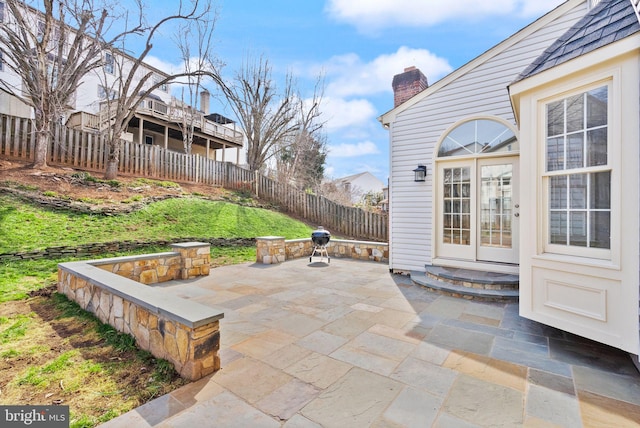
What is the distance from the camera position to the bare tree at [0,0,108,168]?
7.56m

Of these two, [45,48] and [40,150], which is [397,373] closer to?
[40,150]

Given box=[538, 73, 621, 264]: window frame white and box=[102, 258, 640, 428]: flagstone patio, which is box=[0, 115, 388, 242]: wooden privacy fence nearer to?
box=[102, 258, 640, 428]: flagstone patio

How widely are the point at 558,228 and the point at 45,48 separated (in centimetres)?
1182

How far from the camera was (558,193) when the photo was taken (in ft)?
9.53

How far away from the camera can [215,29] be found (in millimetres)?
13141

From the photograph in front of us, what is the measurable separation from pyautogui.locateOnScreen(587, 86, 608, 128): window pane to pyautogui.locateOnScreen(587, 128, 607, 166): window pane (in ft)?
0.23

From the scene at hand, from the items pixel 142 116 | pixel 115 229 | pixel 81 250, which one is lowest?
pixel 81 250

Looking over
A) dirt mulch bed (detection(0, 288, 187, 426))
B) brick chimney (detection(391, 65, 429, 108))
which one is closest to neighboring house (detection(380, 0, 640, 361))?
brick chimney (detection(391, 65, 429, 108))

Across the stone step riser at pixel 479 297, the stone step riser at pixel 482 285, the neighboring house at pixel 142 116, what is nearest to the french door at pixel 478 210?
the stone step riser at pixel 482 285

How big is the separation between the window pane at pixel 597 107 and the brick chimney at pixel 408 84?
4254mm

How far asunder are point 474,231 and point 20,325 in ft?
20.7

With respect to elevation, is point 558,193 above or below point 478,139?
below

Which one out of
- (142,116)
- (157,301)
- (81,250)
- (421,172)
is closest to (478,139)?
(421,172)

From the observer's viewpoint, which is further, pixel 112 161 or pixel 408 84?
pixel 112 161
